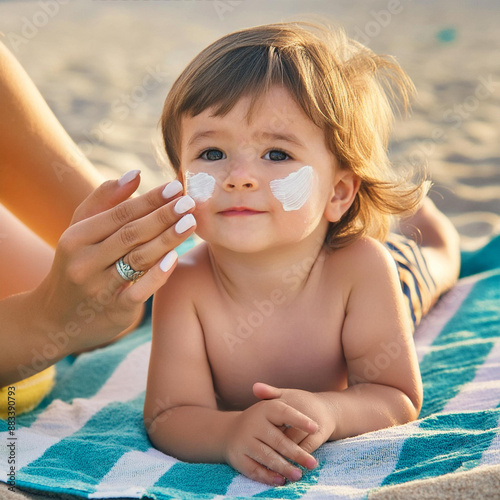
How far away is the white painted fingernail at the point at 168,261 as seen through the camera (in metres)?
1.58

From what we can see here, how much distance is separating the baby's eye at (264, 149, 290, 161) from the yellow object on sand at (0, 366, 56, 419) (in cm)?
98

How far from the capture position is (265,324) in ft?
6.30

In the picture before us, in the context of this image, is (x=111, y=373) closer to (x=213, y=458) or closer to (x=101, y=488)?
(x=213, y=458)

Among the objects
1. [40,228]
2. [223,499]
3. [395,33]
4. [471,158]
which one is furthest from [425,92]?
[223,499]

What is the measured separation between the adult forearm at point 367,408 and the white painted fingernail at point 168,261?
48cm

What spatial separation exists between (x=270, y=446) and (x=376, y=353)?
0.47 m

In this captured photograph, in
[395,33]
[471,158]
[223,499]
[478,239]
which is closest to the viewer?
[223,499]

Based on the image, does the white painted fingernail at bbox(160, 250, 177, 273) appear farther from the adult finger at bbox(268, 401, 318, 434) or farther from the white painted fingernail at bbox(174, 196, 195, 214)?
the adult finger at bbox(268, 401, 318, 434)

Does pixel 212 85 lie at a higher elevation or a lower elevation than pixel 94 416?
higher

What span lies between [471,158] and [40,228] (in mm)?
3403

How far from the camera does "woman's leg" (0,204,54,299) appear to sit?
2.35 m

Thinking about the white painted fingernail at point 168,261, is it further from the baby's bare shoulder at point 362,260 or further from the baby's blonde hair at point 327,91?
the baby's bare shoulder at point 362,260

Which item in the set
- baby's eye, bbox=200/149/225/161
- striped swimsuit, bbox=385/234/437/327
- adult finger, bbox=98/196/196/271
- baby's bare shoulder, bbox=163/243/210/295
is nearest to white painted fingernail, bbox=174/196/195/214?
adult finger, bbox=98/196/196/271

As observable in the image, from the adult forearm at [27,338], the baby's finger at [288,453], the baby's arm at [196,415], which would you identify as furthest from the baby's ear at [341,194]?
the adult forearm at [27,338]
